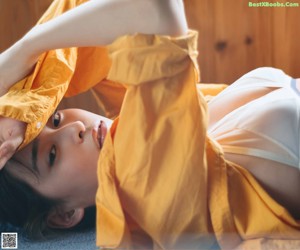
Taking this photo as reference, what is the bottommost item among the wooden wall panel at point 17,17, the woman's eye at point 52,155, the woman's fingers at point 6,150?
the woman's eye at point 52,155

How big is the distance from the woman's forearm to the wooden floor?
13cm

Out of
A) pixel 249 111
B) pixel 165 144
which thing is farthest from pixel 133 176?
pixel 249 111

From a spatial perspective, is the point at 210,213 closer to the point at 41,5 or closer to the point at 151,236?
the point at 151,236

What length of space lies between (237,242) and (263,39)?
0.83ft

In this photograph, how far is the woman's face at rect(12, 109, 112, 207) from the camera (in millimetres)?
529

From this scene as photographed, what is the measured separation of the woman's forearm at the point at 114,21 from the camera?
0.42 meters

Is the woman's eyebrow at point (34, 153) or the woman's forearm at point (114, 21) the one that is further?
the woman's eyebrow at point (34, 153)

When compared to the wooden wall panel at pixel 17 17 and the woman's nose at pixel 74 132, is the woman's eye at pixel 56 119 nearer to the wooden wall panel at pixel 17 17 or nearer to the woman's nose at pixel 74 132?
the woman's nose at pixel 74 132

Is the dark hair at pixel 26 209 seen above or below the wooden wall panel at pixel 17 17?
below

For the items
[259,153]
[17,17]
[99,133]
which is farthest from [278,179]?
[17,17]

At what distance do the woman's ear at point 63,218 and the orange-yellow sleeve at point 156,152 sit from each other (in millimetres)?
106

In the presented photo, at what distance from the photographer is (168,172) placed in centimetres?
44

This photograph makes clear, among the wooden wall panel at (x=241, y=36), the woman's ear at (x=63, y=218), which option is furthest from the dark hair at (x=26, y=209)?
the wooden wall panel at (x=241, y=36)

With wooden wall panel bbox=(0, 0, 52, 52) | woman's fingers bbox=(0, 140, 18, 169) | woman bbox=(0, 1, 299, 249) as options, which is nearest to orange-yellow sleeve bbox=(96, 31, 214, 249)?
woman bbox=(0, 1, 299, 249)
